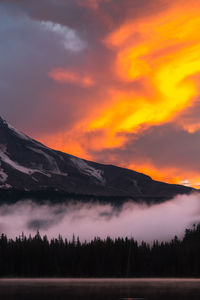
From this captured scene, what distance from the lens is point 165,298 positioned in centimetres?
13925

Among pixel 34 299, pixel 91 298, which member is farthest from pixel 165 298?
pixel 34 299

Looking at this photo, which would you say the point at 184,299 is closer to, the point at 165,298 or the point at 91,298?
the point at 165,298

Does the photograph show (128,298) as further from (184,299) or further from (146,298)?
(184,299)

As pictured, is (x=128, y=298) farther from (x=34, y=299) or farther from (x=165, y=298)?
(x=34, y=299)

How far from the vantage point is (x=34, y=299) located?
135m

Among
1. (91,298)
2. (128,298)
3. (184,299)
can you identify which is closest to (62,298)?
(91,298)

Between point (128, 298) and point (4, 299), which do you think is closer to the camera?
point (4, 299)

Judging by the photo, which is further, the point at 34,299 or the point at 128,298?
the point at 128,298

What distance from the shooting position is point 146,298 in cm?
14025

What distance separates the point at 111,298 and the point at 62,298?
1122 centimetres

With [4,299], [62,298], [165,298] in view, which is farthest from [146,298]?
[4,299]

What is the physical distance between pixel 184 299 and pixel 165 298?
737 centimetres

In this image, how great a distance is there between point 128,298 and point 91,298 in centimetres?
984

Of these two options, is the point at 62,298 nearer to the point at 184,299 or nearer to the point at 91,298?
the point at 91,298
